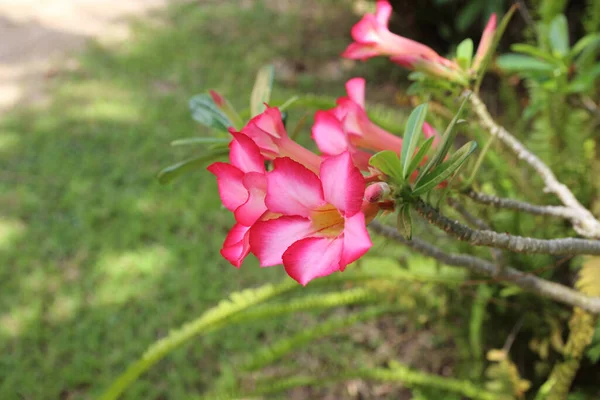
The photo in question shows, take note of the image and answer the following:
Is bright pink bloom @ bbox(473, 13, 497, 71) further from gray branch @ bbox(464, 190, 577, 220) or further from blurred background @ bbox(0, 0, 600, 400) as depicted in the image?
blurred background @ bbox(0, 0, 600, 400)

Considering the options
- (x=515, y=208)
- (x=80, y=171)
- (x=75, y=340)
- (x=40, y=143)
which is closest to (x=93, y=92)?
(x=40, y=143)

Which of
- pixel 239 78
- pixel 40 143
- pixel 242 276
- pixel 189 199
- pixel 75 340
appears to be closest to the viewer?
pixel 75 340

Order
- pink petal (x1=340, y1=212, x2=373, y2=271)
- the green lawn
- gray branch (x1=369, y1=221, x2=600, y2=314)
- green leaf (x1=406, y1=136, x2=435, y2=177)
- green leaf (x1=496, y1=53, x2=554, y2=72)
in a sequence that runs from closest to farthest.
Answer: pink petal (x1=340, y1=212, x2=373, y2=271) → green leaf (x1=406, y1=136, x2=435, y2=177) → gray branch (x1=369, y1=221, x2=600, y2=314) → green leaf (x1=496, y1=53, x2=554, y2=72) → the green lawn

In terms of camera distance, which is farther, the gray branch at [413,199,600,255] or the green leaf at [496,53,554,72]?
the green leaf at [496,53,554,72]

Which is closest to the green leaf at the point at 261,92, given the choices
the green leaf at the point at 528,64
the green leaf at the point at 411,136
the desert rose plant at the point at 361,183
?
the desert rose plant at the point at 361,183

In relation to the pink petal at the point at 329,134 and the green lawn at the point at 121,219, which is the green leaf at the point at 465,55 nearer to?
the pink petal at the point at 329,134

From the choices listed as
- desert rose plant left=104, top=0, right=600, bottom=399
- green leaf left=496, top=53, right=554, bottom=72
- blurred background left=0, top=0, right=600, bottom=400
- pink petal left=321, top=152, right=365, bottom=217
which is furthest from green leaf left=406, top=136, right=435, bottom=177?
blurred background left=0, top=0, right=600, bottom=400

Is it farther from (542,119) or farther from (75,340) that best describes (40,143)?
(542,119)

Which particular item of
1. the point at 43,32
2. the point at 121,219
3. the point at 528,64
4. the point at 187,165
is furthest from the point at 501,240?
the point at 43,32
